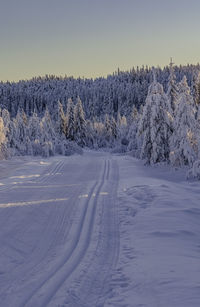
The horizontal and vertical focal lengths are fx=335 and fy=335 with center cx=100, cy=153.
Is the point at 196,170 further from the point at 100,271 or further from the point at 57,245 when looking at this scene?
the point at 100,271

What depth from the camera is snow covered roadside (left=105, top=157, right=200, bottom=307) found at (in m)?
4.95

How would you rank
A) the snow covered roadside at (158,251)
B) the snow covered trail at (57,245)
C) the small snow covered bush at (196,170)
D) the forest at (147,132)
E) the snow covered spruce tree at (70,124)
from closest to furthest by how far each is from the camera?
the snow covered roadside at (158,251)
the snow covered trail at (57,245)
the small snow covered bush at (196,170)
the forest at (147,132)
the snow covered spruce tree at (70,124)

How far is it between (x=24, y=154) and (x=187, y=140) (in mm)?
21413

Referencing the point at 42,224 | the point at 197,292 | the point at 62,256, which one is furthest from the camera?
the point at 42,224

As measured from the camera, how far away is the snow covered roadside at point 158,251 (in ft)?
16.2

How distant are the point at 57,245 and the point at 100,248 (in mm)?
1023

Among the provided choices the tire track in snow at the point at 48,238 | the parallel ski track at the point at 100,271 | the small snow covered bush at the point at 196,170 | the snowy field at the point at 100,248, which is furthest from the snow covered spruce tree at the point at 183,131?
the parallel ski track at the point at 100,271

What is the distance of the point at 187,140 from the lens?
21.8 m

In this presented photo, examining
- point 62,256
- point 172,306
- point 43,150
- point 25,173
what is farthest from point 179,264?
point 43,150

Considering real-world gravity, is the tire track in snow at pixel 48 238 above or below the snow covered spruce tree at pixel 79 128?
below

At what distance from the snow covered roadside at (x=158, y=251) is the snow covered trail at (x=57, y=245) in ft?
1.06

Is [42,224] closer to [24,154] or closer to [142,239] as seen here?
[142,239]

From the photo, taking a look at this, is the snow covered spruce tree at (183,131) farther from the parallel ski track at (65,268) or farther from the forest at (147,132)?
the parallel ski track at (65,268)

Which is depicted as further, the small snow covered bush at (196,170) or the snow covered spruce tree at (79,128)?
the snow covered spruce tree at (79,128)
